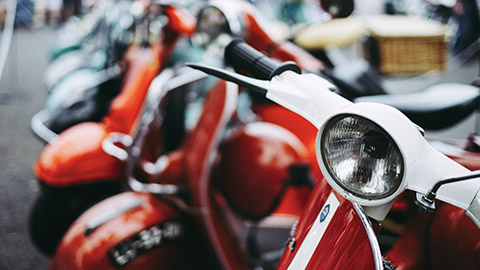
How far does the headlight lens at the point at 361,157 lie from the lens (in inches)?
22.1

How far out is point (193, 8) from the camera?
2.01 m

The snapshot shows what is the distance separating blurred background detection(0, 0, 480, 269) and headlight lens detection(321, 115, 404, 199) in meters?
1.30

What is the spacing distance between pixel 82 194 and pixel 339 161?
1376 mm

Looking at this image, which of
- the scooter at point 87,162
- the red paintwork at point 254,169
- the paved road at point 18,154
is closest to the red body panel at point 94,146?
the scooter at point 87,162

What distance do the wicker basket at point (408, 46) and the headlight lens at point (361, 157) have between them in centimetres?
456

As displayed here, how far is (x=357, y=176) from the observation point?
0.60m

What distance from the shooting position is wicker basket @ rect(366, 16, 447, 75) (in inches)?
190

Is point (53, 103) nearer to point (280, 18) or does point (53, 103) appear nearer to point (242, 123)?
point (242, 123)

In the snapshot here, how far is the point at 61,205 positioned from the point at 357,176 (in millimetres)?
1437

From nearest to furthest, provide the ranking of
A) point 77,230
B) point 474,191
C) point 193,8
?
point 474,191, point 77,230, point 193,8

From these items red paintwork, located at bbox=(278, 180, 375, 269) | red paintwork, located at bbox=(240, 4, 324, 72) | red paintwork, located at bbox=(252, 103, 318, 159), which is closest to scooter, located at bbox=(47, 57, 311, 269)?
red paintwork, located at bbox=(252, 103, 318, 159)

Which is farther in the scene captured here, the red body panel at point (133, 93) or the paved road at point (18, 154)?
the paved road at point (18, 154)

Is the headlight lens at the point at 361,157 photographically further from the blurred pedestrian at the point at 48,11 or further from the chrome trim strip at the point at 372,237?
the blurred pedestrian at the point at 48,11

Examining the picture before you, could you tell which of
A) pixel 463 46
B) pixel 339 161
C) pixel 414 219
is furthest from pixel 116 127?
pixel 463 46
